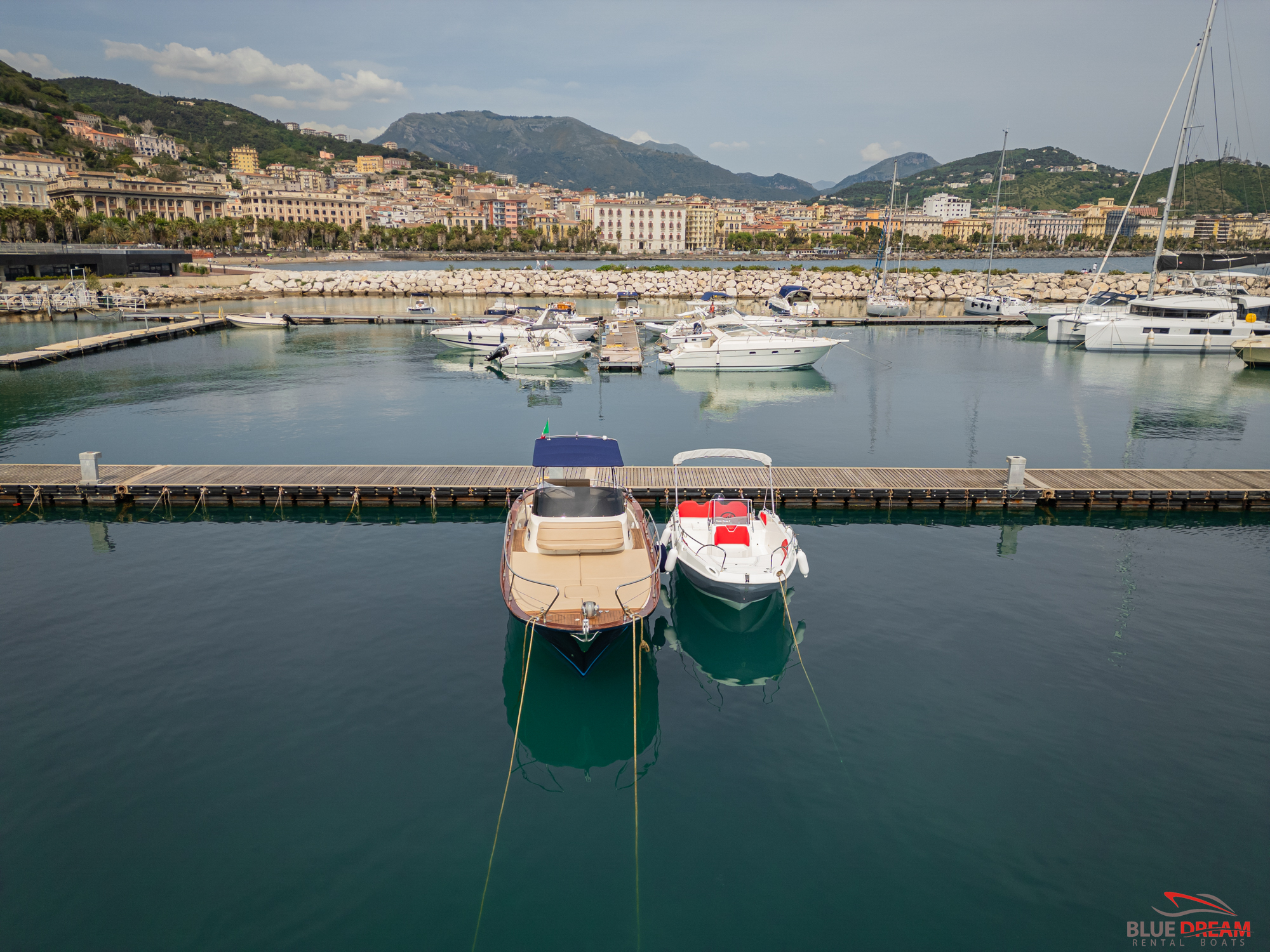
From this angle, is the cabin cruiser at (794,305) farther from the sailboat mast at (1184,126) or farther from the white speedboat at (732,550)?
the white speedboat at (732,550)

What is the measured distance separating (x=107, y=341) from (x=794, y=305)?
54.8 metres

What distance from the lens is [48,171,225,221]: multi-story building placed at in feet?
497

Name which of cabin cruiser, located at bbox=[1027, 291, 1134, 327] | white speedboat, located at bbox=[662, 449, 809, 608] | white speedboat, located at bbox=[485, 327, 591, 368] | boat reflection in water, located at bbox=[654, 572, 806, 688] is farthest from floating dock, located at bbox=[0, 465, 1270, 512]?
cabin cruiser, located at bbox=[1027, 291, 1134, 327]

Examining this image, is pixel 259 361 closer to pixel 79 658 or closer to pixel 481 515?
pixel 481 515

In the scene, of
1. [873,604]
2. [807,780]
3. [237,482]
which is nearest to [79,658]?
[237,482]

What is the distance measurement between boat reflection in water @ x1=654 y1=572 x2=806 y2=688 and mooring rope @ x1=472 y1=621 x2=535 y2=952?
2905mm

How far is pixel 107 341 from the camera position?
5128cm

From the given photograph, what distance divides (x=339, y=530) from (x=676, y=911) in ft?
50.9

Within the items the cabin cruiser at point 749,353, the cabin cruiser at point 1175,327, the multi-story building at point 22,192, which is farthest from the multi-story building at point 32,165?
the cabin cruiser at point 1175,327

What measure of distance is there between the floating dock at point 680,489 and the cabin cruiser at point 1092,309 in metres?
37.5

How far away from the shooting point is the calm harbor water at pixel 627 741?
30.2 ft

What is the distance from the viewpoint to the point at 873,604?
664 inches

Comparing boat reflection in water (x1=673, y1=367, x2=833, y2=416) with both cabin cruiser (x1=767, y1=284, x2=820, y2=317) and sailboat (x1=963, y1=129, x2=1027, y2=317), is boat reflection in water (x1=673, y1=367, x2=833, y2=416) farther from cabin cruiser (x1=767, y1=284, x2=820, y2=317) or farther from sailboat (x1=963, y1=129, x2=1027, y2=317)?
sailboat (x1=963, y1=129, x2=1027, y2=317)

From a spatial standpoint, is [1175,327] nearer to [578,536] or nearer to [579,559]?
[578,536]
